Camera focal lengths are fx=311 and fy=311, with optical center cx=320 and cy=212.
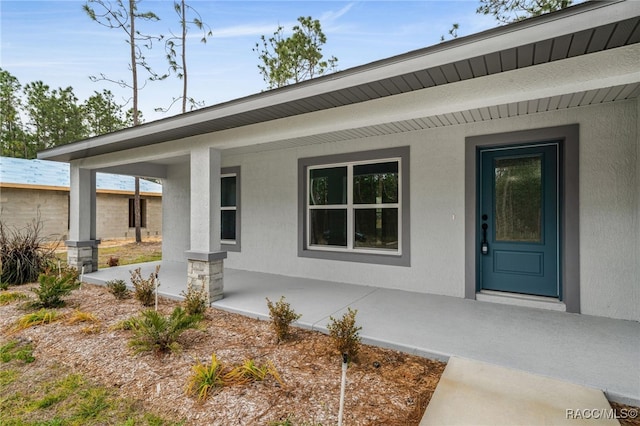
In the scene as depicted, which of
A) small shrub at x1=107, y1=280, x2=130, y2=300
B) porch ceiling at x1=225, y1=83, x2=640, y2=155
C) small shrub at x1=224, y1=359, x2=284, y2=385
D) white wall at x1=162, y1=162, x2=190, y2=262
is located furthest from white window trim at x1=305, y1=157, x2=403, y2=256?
white wall at x1=162, y1=162, x2=190, y2=262

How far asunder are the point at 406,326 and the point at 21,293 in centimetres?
683

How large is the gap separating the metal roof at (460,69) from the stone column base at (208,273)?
195 cm

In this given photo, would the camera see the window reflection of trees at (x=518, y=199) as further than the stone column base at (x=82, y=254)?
No

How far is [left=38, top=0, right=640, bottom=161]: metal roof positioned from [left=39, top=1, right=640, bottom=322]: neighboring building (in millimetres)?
13

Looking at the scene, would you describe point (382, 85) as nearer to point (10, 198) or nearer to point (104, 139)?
point (104, 139)

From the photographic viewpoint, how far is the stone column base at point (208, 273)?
4762mm

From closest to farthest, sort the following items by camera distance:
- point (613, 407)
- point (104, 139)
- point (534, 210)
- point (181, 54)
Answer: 1. point (613, 407)
2. point (534, 210)
3. point (104, 139)
4. point (181, 54)

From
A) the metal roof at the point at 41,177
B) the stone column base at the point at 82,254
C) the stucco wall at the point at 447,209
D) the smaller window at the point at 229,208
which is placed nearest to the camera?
the stucco wall at the point at 447,209

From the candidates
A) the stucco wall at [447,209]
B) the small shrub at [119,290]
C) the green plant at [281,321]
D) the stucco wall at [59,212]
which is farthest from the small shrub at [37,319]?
the stucco wall at [59,212]

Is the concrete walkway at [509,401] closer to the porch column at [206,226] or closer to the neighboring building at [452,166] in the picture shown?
the neighboring building at [452,166]

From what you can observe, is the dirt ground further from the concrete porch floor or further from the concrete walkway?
the concrete porch floor

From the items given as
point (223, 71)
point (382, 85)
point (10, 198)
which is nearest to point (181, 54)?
point (223, 71)

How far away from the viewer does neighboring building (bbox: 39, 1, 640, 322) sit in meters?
2.60

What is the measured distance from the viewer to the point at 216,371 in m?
2.75
